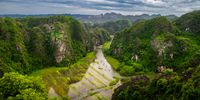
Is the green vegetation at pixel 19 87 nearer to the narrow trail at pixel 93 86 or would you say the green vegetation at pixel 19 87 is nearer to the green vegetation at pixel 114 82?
the narrow trail at pixel 93 86

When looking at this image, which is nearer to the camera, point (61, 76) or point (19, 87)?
point (19, 87)

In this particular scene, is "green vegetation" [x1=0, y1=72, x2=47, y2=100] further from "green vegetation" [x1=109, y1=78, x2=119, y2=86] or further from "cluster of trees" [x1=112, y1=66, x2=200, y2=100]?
"green vegetation" [x1=109, y1=78, x2=119, y2=86]

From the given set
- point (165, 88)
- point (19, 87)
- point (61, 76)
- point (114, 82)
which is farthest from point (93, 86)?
point (19, 87)

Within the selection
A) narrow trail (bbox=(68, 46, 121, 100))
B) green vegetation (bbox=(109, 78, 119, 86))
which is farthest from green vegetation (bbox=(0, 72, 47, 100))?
green vegetation (bbox=(109, 78, 119, 86))

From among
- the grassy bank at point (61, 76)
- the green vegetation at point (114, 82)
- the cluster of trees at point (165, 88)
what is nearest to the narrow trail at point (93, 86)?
the green vegetation at point (114, 82)

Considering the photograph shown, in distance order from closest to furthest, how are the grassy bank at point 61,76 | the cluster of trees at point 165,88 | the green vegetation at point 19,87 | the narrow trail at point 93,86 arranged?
the cluster of trees at point 165,88, the green vegetation at point 19,87, the narrow trail at point 93,86, the grassy bank at point 61,76

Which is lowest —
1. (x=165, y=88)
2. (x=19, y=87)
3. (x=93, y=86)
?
(x=93, y=86)

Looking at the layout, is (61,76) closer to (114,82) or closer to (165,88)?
(114,82)

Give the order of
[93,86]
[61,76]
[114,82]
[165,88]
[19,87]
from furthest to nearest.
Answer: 1. [61,76]
2. [114,82]
3. [93,86]
4. [165,88]
5. [19,87]

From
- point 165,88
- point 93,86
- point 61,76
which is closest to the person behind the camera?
point 165,88
